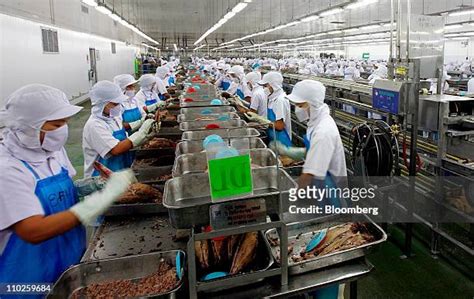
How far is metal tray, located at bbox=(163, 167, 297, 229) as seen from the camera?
1.46 metres

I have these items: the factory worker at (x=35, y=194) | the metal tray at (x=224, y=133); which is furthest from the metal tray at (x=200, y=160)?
the metal tray at (x=224, y=133)

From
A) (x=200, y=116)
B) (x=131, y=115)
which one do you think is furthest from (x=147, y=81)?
(x=200, y=116)

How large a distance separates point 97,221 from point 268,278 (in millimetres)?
1507

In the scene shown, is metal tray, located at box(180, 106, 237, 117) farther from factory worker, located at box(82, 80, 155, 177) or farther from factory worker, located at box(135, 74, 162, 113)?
factory worker, located at box(135, 74, 162, 113)

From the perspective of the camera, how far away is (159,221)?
2.37m

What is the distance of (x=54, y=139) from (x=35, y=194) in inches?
11.3

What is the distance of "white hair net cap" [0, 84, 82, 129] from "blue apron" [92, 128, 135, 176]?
157 cm

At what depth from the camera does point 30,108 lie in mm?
1699

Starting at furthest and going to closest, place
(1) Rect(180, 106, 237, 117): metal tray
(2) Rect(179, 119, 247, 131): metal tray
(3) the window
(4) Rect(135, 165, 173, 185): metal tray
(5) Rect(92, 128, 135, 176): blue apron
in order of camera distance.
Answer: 1. (3) the window
2. (1) Rect(180, 106, 237, 117): metal tray
3. (2) Rect(179, 119, 247, 131): metal tray
4. (5) Rect(92, 128, 135, 176): blue apron
5. (4) Rect(135, 165, 173, 185): metal tray

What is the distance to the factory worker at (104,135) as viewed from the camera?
3.13m

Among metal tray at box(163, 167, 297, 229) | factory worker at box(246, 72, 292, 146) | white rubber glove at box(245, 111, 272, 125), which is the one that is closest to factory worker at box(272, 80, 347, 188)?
metal tray at box(163, 167, 297, 229)

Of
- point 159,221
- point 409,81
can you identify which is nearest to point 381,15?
point 409,81

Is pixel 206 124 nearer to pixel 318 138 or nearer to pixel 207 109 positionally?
pixel 207 109

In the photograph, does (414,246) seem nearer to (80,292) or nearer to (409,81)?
(409,81)
